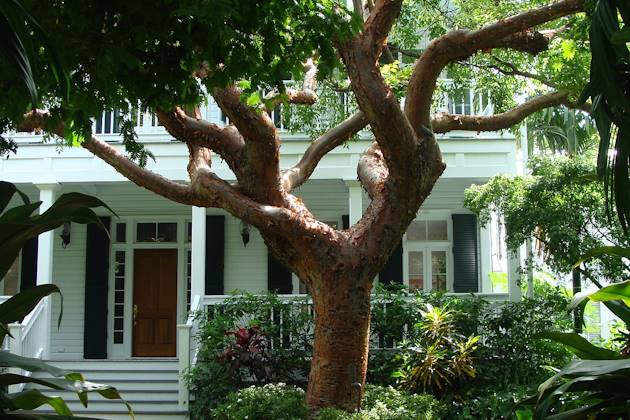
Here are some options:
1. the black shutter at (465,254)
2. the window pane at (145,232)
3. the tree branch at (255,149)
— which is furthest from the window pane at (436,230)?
the tree branch at (255,149)

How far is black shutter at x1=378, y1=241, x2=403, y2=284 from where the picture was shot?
548 inches

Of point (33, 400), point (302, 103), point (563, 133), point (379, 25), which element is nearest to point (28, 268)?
point (302, 103)

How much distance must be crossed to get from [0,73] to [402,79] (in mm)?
6817

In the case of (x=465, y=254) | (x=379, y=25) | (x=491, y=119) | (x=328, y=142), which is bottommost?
(x=465, y=254)

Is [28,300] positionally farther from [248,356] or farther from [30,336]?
[30,336]

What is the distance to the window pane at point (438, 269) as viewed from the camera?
14594 millimetres

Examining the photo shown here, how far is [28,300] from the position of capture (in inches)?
88.7

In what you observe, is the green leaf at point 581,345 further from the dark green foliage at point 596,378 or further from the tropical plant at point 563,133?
the tropical plant at point 563,133

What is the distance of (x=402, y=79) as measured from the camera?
9.34m

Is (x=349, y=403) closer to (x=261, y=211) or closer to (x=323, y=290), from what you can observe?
(x=323, y=290)

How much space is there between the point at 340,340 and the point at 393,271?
714 cm

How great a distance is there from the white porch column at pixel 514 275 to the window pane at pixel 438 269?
3366mm

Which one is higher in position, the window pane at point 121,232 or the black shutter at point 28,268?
the window pane at point 121,232

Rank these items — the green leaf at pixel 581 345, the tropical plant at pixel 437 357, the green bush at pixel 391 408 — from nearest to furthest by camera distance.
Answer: the green leaf at pixel 581 345 → the green bush at pixel 391 408 → the tropical plant at pixel 437 357
